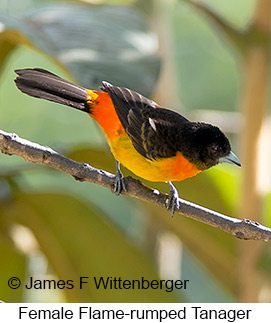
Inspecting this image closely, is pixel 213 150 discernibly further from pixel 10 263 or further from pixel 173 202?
pixel 10 263

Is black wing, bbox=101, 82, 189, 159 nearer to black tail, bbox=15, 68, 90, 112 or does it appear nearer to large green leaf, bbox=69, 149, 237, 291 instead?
black tail, bbox=15, 68, 90, 112

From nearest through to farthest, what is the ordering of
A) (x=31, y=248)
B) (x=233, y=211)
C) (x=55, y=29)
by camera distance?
(x=55, y=29), (x=233, y=211), (x=31, y=248)

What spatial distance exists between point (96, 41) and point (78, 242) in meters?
0.61

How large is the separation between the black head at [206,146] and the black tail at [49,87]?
0.82 feet

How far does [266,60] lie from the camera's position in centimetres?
186

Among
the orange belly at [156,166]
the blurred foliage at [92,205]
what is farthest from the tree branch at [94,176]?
the blurred foliage at [92,205]

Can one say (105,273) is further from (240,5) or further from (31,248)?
(240,5)

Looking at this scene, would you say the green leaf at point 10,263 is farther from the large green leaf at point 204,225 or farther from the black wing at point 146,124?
the black wing at point 146,124

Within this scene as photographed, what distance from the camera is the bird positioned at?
1.39m

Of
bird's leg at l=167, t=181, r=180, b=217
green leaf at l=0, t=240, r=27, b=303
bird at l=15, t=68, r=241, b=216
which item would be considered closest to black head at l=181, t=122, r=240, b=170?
bird at l=15, t=68, r=241, b=216

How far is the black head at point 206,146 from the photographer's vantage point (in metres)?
1.40

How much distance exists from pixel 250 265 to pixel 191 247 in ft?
0.61
